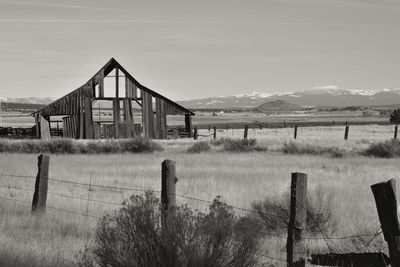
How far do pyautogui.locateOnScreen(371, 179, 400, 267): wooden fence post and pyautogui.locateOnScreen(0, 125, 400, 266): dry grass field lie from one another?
101 inches

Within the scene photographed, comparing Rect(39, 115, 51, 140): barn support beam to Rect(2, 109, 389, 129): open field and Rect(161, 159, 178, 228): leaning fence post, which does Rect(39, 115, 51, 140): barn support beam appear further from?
Rect(161, 159, 178, 228): leaning fence post

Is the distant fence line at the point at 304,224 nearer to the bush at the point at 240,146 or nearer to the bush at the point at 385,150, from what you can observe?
the bush at the point at 385,150

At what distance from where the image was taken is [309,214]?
382 inches

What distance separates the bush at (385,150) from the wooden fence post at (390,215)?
70.3ft

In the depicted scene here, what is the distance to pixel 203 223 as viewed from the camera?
18.2 feet

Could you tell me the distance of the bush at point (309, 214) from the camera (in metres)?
9.67

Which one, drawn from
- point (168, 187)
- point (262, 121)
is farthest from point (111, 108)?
point (262, 121)

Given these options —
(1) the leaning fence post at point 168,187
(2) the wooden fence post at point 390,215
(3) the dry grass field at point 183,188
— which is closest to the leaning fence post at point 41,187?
(3) the dry grass field at point 183,188

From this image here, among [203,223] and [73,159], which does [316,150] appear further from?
[203,223]

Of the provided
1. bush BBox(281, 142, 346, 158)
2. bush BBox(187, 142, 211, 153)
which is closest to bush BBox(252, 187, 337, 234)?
bush BBox(281, 142, 346, 158)

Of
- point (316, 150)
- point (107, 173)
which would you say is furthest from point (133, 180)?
point (316, 150)

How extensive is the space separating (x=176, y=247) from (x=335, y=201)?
7253 millimetres

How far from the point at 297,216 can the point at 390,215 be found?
1.61 metres

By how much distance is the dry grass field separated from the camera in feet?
26.3
